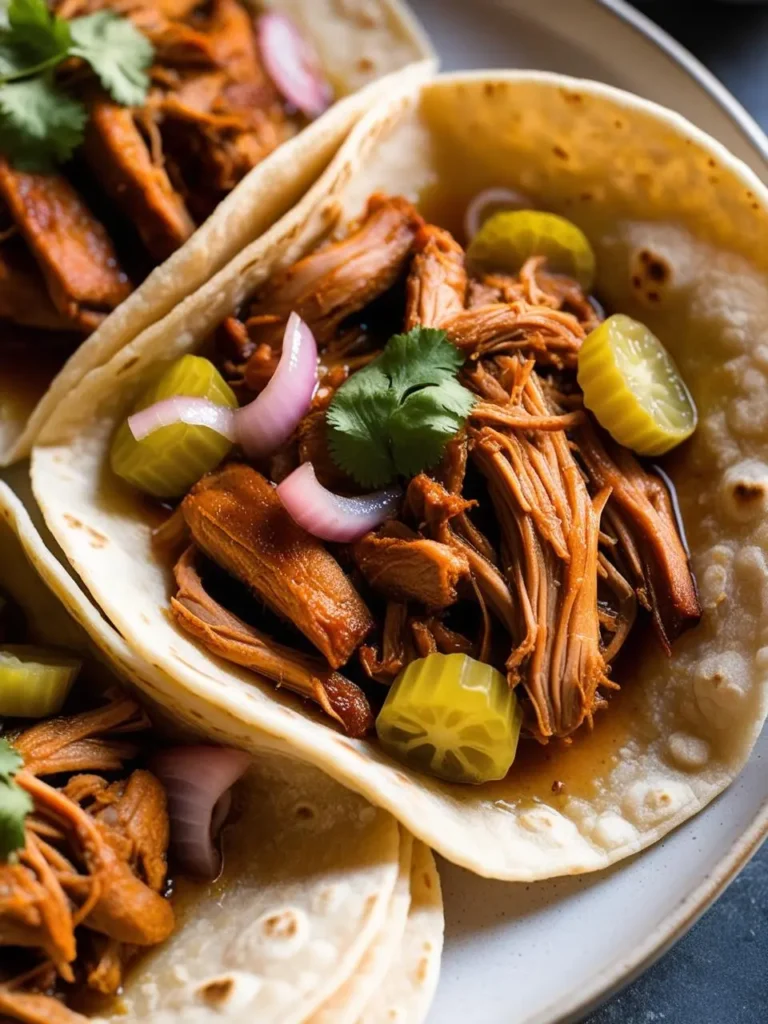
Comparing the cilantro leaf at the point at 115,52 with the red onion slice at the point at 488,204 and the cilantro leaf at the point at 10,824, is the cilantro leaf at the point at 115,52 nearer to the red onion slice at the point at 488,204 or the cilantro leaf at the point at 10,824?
the red onion slice at the point at 488,204

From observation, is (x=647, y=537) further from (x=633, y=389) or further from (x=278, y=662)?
(x=278, y=662)

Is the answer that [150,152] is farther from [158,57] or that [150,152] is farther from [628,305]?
[628,305]

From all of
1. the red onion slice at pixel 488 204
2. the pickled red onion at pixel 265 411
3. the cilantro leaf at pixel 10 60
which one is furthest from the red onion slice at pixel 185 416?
the cilantro leaf at pixel 10 60

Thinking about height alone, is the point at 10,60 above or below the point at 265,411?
above

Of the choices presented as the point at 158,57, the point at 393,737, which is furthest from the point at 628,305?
the point at 158,57

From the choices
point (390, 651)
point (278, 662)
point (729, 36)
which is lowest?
point (278, 662)

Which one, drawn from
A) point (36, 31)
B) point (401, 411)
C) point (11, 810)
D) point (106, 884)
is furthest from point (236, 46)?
point (106, 884)
